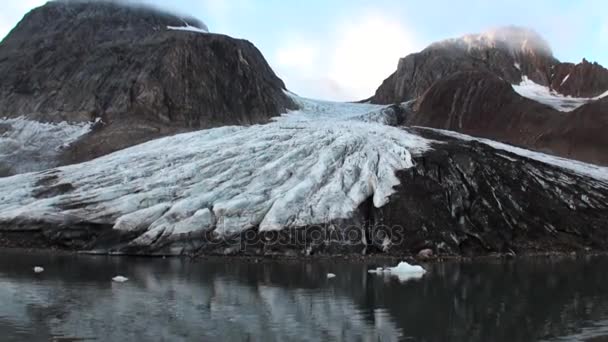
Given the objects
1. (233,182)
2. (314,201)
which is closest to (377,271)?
(314,201)

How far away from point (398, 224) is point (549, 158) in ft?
63.5

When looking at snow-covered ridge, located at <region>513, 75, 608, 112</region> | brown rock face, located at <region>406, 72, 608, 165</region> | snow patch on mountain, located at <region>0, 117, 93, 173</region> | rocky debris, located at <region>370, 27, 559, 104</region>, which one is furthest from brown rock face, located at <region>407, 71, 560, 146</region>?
snow patch on mountain, located at <region>0, 117, 93, 173</region>

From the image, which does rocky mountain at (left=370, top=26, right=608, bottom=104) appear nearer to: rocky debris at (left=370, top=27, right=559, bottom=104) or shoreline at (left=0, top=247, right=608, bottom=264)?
rocky debris at (left=370, top=27, right=559, bottom=104)

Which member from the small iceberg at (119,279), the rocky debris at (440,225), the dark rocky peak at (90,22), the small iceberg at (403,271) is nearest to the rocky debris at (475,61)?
the dark rocky peak at (90,22)

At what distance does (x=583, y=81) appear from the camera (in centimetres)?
9712

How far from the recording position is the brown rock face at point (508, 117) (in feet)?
221

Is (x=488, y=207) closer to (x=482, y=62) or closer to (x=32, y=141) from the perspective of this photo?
(x=32, y=141)

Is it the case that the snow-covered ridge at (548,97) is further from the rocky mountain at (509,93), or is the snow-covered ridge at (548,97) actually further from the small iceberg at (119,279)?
the small iceberg at (119,279)

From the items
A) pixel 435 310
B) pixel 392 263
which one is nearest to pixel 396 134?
pixel 392 263

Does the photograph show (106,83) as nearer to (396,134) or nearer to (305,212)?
(396,134)

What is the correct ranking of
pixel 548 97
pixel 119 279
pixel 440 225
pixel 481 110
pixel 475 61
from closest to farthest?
1. pixel 119 279
2. pixel 440 225
3. pixel 481 110
4. pixel 548 97
5. pixel 475 61

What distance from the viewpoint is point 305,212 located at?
31.8 meters

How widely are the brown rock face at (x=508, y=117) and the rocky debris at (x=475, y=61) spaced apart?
22109 millimetres

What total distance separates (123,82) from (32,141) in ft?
45.1
